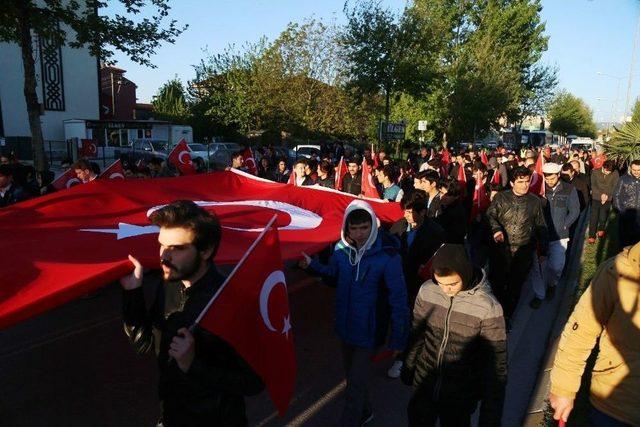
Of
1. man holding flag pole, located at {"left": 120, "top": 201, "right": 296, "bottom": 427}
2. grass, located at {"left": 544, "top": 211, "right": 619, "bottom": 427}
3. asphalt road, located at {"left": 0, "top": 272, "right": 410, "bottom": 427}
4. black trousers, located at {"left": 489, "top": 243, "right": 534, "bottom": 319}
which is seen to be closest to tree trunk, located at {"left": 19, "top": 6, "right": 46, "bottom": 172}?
asphalt road, located at {"left": 0, "top": 272, "right": 410, "bottom": 427}

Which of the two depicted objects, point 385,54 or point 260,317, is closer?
point 260,317

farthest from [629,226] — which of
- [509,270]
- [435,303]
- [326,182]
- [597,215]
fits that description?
[435,303]

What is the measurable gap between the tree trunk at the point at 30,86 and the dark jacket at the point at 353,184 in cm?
634

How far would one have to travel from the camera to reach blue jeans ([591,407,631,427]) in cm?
230

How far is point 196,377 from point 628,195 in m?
8.08

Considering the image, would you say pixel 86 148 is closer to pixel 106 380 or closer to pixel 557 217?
pixel 106 380

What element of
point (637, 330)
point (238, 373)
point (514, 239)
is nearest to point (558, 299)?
point (514, 239)

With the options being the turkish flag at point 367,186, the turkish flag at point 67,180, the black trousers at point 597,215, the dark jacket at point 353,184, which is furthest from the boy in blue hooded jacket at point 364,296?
the black trousers at point 597,215

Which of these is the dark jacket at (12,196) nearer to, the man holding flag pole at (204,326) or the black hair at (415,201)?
the black hair at (415,201)

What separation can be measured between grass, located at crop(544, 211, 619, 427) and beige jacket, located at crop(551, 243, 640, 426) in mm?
912

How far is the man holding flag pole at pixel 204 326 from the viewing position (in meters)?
2.07

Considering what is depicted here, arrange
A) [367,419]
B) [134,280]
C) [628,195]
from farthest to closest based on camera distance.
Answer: [628,195], [367,419], [134,280]

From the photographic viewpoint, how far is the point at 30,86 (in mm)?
11070

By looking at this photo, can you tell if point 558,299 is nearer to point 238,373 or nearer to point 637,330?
point 637,330
